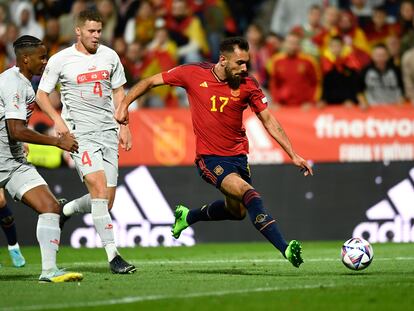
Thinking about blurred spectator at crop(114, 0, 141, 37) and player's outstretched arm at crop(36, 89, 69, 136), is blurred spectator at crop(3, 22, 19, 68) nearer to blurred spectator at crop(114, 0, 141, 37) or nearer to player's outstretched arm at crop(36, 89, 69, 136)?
blurred spectator at crop(114, 0, 141, 37)

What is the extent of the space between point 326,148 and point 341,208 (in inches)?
64.1

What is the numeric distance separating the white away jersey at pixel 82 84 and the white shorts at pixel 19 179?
0.86 m

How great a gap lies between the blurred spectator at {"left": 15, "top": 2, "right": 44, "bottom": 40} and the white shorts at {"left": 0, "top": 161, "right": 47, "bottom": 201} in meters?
11.4

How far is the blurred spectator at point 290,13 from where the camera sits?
2138cm

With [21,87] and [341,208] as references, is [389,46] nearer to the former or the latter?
[341,208]

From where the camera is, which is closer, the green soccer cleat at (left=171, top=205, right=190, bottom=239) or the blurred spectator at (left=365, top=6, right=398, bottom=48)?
the green soccer cleat at (left=171, top=205, right=190, bottom=239)

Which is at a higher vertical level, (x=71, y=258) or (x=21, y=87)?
(x=21, y=87)

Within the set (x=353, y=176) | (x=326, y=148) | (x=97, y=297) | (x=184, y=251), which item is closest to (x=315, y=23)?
(x=326, y=148)

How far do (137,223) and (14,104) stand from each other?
664 centimetres

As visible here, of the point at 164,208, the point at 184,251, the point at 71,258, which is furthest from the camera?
the point at 164,208

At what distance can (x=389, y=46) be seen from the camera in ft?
64.1

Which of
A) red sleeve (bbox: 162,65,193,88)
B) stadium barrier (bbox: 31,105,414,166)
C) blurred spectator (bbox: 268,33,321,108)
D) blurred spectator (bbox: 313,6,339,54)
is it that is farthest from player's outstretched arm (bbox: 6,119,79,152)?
blurred spectator (bbox: 313,6,339,54)

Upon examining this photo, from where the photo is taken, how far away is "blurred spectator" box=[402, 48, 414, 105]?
18906mm

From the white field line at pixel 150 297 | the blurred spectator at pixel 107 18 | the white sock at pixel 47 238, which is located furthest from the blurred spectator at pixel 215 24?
the white field line at pixel 150 297
